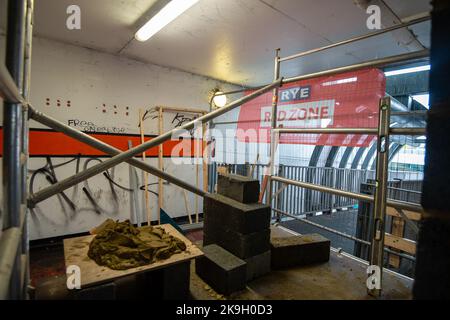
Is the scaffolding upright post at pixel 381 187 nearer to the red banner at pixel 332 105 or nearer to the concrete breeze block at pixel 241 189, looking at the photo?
the concrete breeze block at pixel 241 189

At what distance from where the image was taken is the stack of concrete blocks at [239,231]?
5.10ft

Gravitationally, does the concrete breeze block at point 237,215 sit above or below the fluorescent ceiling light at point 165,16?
below

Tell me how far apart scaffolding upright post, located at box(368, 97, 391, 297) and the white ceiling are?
116 cm

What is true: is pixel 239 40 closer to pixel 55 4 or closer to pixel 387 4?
pixel 387 4

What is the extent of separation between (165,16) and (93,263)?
2124 millimetres

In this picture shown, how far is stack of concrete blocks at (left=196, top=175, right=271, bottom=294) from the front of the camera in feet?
5.10

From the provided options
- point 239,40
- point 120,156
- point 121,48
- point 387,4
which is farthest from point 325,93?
point 121,48

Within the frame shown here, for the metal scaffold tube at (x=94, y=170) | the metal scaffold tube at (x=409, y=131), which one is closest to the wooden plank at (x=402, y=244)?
the metal scaffold tube at (x=409, y=131)

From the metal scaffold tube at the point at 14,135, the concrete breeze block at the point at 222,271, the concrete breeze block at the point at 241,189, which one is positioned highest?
the metal scaffold tube at the point at 14,135

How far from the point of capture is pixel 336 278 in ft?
5.46

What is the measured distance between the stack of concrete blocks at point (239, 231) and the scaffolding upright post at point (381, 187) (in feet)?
2.20

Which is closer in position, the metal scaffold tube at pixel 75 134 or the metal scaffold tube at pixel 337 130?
the metal scaffold tube at pixel 75 134

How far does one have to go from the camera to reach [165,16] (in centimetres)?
216

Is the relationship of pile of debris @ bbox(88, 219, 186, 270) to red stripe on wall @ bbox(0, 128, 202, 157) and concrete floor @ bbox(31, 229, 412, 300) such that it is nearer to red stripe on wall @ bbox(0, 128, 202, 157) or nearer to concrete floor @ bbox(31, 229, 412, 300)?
concrete floor @ bbox(31, 229, 412, 300)
